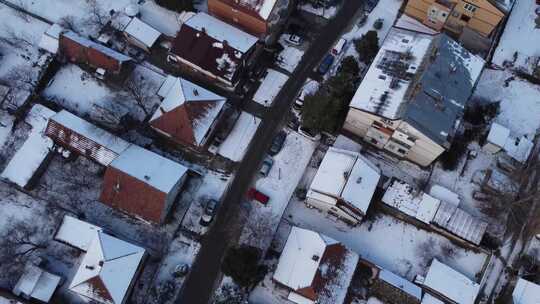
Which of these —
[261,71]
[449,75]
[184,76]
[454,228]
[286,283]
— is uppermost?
[449,75]

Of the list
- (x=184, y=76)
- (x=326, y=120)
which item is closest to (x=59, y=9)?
(x=184, y=76)

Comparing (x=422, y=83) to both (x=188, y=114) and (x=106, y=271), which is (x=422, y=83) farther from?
(x=106, y=271)

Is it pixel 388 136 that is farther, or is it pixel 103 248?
pixel 388 136

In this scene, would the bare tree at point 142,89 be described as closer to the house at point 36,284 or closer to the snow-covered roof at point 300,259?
the house at point 36,284

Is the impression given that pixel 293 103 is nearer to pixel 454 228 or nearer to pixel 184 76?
pixel 184 76

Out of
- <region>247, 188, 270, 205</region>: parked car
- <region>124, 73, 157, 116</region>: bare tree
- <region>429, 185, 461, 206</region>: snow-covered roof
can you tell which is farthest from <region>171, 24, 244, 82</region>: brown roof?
<region>429, 185, 461, 206</region>: snow-covered roof

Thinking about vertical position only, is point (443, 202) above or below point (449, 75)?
below
